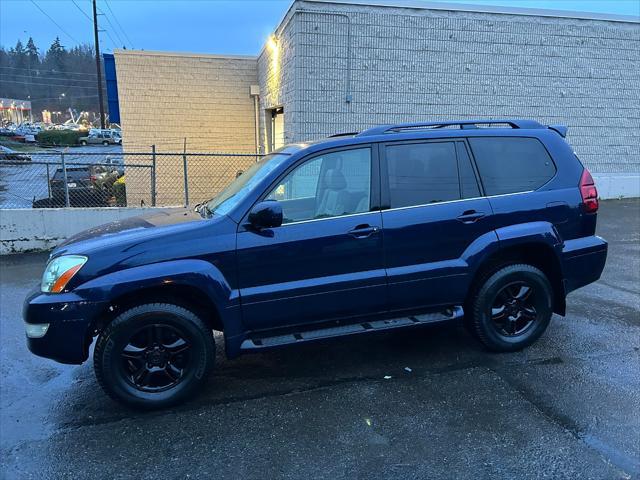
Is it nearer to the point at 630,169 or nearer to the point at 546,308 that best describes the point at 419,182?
the point at 546,308

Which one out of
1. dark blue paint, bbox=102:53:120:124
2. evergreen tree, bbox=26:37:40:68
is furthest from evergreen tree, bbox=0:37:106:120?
dark blue paint, bbox=102:53:120:124

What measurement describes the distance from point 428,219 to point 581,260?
1495 millimetres

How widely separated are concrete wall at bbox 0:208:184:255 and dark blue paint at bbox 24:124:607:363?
4.80 metres

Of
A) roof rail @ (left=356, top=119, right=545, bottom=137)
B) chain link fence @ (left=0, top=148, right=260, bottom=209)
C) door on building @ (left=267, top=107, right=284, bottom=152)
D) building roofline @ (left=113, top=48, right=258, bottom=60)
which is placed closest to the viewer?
roof rail @ (left=356, top=119, right=545, bottom=137)

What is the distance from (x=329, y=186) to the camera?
3723 millimetres

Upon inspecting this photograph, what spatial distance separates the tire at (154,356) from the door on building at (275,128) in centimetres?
829

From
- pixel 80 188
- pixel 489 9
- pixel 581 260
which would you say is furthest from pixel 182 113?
pixel 581 260

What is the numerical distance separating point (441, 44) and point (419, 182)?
24.7 feet

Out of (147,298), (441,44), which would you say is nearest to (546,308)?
(147,298)

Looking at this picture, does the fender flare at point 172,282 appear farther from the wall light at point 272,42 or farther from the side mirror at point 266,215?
the wall light at point 272,42

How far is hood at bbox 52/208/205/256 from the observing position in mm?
3344

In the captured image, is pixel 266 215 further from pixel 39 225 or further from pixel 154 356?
pixel 39 225

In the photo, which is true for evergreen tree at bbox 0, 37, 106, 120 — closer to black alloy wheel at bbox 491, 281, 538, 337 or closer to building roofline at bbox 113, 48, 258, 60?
building roofline at bbox 113, 48, 258, 60

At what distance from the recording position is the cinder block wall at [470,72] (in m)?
9.45
